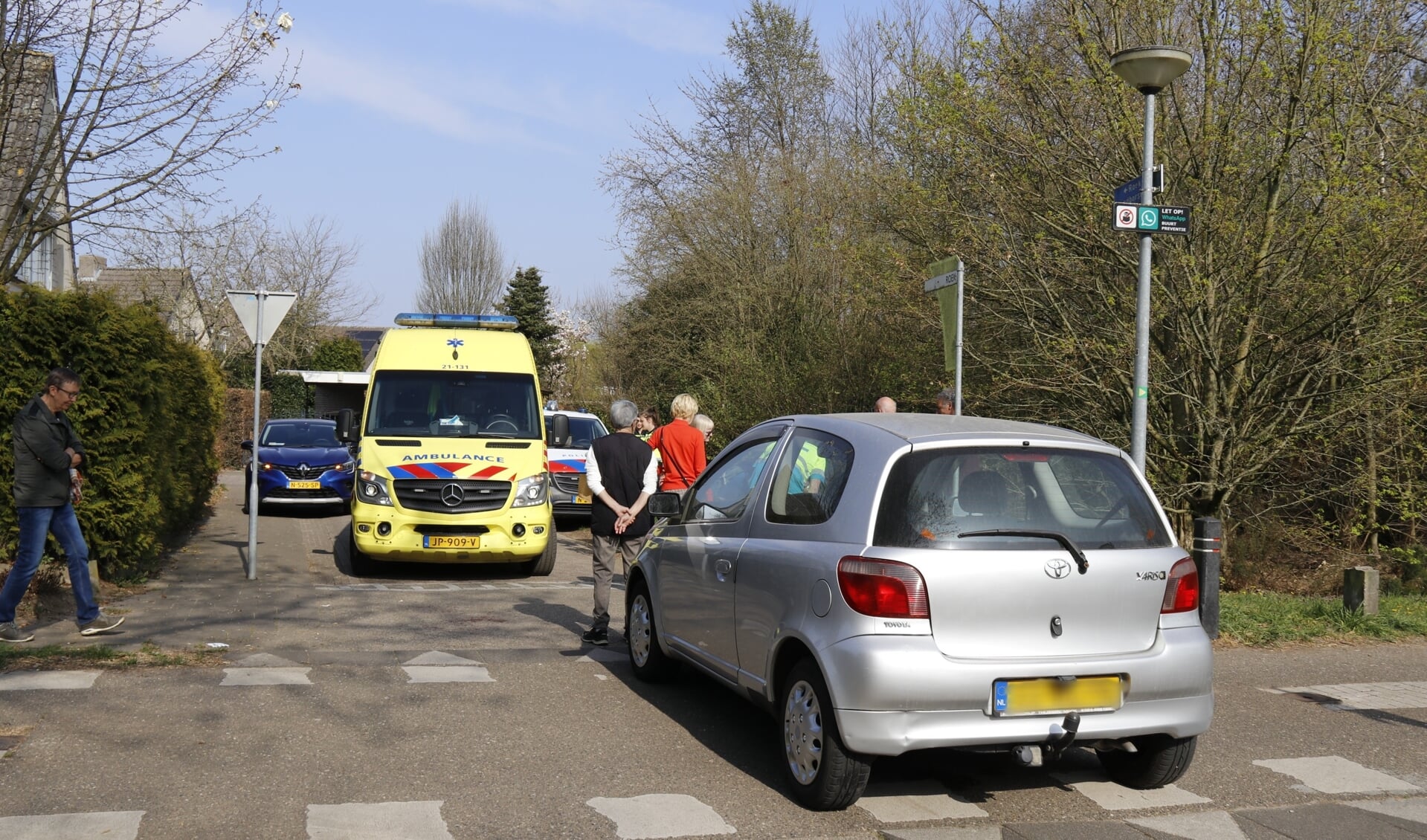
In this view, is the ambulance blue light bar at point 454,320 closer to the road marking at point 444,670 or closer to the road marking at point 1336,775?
the road marking at point 444,670

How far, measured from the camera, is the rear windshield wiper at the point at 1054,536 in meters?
5.21

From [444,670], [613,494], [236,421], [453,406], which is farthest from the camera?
[236,421]

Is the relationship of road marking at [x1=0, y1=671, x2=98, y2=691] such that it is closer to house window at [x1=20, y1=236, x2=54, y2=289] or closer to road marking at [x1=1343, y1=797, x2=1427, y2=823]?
road marking at [x1=1343, y1=797, x2=1427, y2=823]

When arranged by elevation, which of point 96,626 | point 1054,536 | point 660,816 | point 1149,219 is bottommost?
point 660,816

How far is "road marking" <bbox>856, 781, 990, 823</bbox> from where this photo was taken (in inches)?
209

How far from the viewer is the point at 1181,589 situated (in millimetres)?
5438

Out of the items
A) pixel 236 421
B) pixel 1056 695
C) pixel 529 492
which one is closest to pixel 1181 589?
pixel 1056 695

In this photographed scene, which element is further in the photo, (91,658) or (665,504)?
(91,658)

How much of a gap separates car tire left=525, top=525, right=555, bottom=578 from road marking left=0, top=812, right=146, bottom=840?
837 cm

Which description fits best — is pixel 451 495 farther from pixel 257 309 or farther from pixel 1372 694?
pixel 1372 694

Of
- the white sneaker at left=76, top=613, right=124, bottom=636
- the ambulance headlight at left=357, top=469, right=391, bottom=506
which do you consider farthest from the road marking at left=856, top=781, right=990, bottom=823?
the ambulance headlight at left=357, top=469, right=391, bottom=506

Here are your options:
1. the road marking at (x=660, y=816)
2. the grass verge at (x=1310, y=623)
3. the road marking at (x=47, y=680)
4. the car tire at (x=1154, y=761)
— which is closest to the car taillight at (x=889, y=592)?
the road marking at (x=660, y=816)

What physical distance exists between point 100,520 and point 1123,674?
8665mm

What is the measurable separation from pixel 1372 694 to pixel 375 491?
9.06 meters
